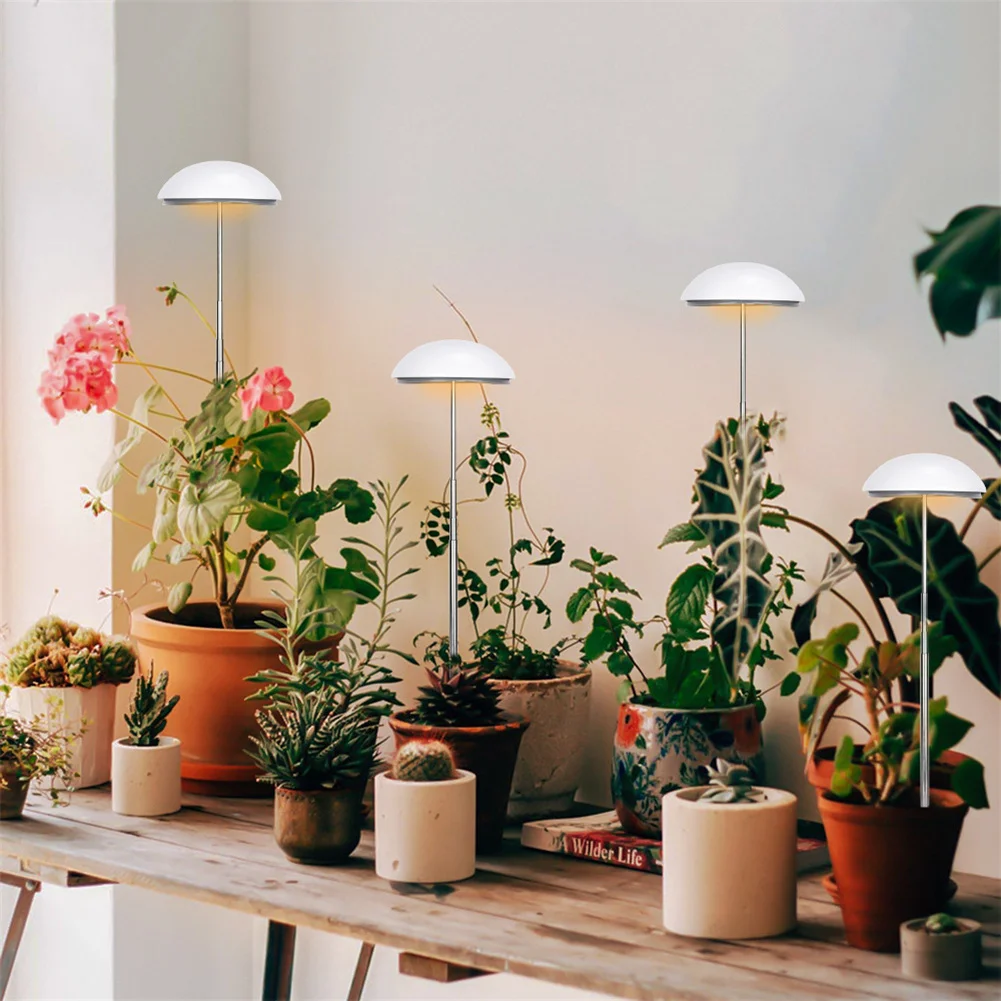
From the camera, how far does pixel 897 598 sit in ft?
5.27

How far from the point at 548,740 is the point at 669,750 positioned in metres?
0.22

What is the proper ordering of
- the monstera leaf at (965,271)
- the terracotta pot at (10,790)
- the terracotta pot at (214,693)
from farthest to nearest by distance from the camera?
1. the terracotta pot at (214,693)
2. the terracotta pot at (10,790)
3. the monstera leaf at (965,271)

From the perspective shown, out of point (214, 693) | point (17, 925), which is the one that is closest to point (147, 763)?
point (214, 693)

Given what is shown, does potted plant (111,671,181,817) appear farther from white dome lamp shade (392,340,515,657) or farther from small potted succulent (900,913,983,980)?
small potted succulent (900,913,983,980)

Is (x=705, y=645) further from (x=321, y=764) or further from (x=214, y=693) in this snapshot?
(x=214, y=693)

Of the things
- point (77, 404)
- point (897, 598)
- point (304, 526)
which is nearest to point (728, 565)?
point (897, 598)

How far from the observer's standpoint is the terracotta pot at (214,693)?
6.70 ft

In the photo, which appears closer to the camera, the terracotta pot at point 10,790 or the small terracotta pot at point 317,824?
the small terracotta pot at point 317,824

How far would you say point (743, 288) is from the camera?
167 centimetres

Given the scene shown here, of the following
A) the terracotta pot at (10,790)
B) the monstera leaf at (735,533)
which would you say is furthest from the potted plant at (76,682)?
the monstera leaf at (735,533)

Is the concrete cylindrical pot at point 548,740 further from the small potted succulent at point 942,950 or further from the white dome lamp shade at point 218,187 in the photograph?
the white dome lamp shade at point 218,187

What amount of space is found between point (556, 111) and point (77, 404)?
2.56 ft

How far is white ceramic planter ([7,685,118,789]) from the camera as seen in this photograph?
6.71ft

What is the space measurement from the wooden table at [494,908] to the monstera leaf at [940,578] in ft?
0.91
